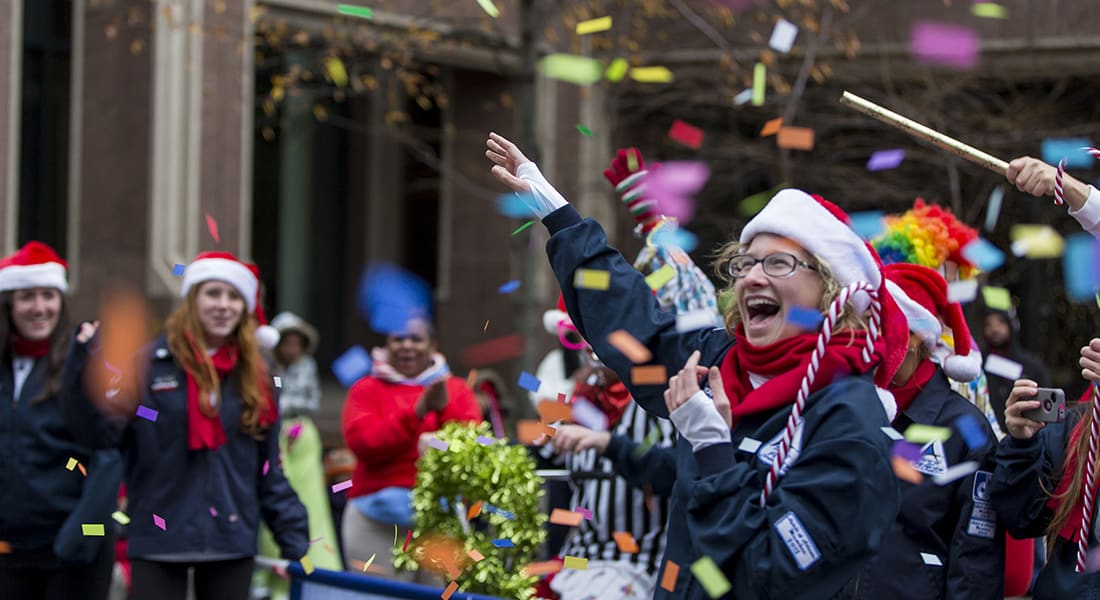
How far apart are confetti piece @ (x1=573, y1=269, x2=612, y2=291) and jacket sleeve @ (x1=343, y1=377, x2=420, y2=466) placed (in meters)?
3.51

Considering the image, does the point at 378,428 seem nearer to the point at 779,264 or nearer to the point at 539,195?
the point at 539,195

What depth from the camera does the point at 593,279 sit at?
3.68 metres

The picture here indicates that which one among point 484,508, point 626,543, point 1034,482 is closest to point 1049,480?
point 1034,482

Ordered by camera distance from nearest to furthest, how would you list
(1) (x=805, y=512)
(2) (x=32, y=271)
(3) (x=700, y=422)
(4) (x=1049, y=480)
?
(1) (x=805, y=512) → (3) (x=700, y=422) → (4) (x=1049, y=480) → (2) (x=32, y=271)

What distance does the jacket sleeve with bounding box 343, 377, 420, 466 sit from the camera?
714 cm

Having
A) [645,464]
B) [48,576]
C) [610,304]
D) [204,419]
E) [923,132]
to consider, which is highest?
[923,132]

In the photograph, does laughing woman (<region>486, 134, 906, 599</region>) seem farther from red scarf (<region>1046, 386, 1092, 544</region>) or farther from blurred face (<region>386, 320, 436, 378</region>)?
blurred face (<region>386, 320, 436, 378</region>)

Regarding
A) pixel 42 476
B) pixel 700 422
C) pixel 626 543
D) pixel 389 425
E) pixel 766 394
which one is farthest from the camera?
pixel 389 425

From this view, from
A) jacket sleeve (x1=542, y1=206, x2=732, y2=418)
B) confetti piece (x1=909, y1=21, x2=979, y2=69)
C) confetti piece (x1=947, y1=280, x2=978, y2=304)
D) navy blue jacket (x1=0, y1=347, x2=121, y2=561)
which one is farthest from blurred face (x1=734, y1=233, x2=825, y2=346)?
confetti piece (x1=909, y1=21, x2=979, y2=69)

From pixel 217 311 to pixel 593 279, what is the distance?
2.64m

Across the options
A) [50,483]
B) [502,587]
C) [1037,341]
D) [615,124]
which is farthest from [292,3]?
[502,587]

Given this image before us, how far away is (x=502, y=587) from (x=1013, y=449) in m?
1.83

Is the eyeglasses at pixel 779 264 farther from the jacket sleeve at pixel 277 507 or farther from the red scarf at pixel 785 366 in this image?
the jacket sleeve at pixel 277 507

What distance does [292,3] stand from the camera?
566 inches
